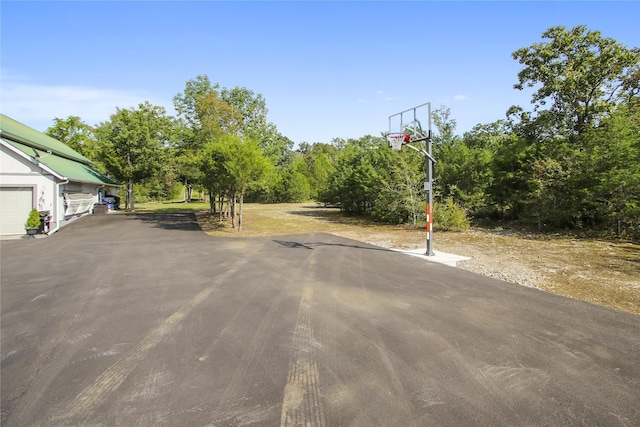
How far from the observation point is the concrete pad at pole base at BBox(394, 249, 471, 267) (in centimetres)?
916

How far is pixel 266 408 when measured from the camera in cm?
292

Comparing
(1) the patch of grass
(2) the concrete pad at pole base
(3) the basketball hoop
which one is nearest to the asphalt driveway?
(2) the concrete pad at pole base

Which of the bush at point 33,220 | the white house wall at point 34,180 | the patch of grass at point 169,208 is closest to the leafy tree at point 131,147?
the patch of grass at point 169,208

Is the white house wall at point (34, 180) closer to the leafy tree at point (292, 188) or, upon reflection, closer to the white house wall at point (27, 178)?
the white house wall at point (27, 178)

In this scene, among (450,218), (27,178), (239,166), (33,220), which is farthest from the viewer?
(450,218)

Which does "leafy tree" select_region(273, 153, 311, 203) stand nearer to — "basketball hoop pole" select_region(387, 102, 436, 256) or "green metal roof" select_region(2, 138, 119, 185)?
"green metal roof" select_region(2, 138, 119, 185)

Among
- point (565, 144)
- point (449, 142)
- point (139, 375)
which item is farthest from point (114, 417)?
point (449, 142)

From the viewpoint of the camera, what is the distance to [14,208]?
15.1 meters

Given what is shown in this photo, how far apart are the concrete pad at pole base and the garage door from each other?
17.4 meters

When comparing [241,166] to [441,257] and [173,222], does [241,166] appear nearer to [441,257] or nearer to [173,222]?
[173,222]

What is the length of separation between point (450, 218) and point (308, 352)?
13971 millimetres

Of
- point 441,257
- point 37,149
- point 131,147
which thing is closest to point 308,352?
point 441,257

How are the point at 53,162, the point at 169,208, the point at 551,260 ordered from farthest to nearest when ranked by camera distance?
the point at 169,208, the point at 53,162, the point at 551,260

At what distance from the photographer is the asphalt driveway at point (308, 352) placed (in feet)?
9.50
